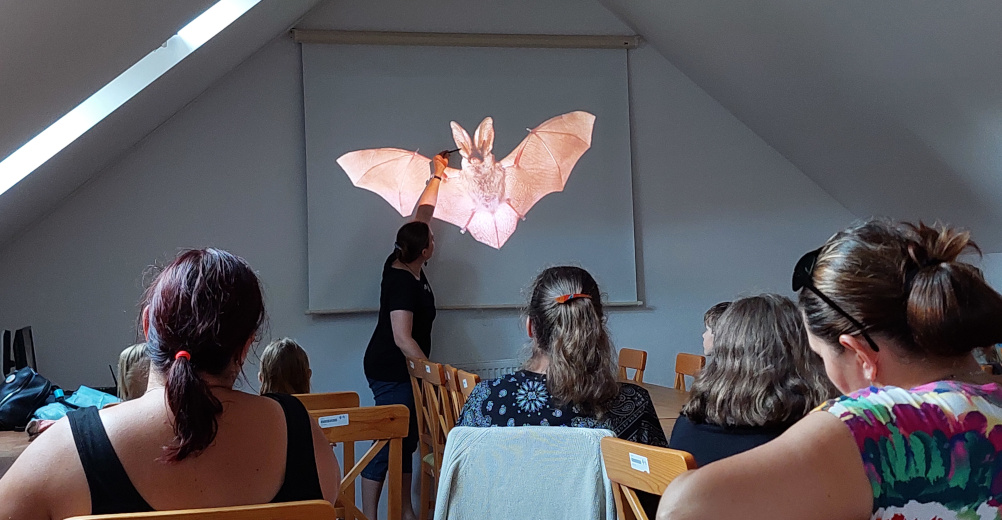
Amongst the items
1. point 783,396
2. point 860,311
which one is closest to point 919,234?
point 860,311

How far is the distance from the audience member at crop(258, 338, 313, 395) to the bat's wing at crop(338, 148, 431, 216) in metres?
1.65

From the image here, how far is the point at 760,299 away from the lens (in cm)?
182

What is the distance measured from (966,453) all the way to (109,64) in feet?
7.89

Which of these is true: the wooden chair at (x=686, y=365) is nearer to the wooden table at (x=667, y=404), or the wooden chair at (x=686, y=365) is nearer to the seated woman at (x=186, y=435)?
the wooden table at (x=667, y=404)

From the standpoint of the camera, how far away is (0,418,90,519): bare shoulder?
1159 millimetres

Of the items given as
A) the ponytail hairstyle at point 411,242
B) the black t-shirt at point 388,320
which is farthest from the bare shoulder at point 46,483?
the ponytail hairstyle at point 411,242

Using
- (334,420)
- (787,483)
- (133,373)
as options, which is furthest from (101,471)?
(133,373)

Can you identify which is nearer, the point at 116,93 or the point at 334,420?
the point at 334,420

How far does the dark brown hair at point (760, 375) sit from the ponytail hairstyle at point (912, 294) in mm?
641

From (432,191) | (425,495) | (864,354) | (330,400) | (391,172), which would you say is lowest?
(425,495)

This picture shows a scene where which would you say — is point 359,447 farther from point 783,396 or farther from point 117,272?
point 783,396

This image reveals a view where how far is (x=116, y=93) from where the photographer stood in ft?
10.4

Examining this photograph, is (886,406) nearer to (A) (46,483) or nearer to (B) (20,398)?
(A) (46,483)

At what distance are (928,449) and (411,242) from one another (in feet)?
10.0
